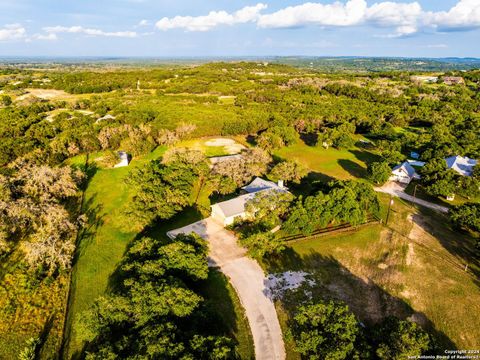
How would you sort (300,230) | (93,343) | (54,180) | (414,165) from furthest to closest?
(414,165)
(54,180)
(300,230)
(93,343)

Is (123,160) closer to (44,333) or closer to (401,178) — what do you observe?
(44,333)

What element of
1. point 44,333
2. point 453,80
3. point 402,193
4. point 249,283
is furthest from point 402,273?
point 453,80

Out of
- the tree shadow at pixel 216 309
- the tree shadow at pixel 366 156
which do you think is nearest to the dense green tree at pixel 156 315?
the tree shadow at pixel 216 309

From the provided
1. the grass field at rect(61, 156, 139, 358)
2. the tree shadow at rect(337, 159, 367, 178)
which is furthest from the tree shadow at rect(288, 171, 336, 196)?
the grass field at rect(61, 156, 139, 358)

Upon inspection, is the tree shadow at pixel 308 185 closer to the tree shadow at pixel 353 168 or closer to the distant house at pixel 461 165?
the tree shadow at pixel 353 168

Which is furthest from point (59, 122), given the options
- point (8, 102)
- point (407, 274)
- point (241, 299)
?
point (407, 274)

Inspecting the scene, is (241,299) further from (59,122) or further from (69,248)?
(59,122)
